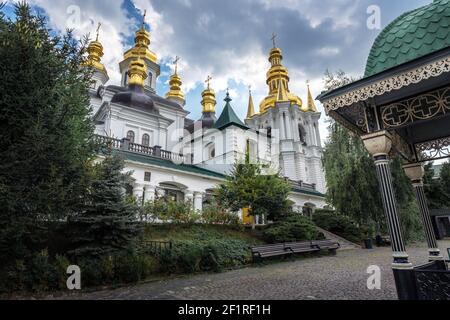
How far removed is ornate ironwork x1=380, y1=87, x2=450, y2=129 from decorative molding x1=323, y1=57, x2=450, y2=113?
26.0 inches

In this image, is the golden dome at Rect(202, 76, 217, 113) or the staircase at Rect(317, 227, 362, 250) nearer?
the staircase at Rect(317, 227, 362, 250)

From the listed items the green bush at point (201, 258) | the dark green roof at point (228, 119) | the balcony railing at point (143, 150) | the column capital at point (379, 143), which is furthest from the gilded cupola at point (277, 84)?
the column capital at point (379, 143)

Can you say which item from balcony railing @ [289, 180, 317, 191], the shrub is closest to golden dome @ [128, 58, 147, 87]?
the shrub

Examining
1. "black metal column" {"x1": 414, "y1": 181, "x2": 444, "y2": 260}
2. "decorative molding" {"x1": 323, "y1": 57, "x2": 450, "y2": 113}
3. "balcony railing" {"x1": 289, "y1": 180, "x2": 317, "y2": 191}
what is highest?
"balcony railing" {"x1": 289, "y1": 180, "x2": 317, "y2": 191}

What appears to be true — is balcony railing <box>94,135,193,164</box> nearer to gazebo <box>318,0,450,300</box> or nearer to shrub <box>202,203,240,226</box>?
shrub <box>202,203,240,226</box>

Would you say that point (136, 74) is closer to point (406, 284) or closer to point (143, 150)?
point (143, 150)

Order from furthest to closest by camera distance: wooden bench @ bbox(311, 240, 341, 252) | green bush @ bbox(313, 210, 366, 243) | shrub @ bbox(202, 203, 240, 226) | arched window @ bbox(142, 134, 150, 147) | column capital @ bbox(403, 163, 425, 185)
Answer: arched window @ bbox(142, 134, 150, 147), green bush @ bbox(313, 210, 366, 243), shrub @ bbox(202, 203, 240, 226), wooden bench @ bbox(311, 240, 341, 252), column capital @ bbox(403, 163, 425, 185)

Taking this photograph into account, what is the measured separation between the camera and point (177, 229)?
14609 millimetres

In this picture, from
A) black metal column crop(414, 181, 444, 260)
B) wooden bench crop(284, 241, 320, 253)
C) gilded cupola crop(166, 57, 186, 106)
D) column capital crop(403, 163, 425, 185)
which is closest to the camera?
black metal column crop(414, 181, 444, 260)

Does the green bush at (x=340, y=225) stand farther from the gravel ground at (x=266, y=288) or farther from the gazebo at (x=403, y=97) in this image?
the gazebo at (x=403, y=97)

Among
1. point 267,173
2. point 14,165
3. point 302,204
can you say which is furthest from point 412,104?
point 302,204

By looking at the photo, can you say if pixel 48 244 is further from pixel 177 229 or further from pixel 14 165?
pixel 177 229

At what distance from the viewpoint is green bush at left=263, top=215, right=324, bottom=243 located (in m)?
15.9
